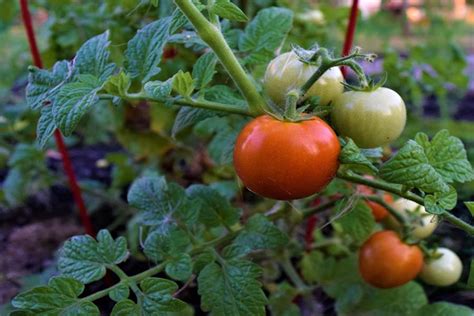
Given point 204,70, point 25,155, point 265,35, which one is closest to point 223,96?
point 204,70

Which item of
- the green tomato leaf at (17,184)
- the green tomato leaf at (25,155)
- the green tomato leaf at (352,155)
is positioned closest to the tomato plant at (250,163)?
the green tomato leaf at (352,155)

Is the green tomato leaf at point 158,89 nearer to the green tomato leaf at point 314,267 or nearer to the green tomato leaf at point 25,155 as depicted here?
the green tomato leaf at point 314,267

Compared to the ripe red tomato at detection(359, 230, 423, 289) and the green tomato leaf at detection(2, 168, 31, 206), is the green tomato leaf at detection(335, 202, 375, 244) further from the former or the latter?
the green tomato leaf at detection(2, 168, 31, 206)

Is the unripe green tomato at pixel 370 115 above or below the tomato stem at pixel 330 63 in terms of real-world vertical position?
below

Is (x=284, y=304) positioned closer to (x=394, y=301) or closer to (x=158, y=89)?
(x=394, y=301)

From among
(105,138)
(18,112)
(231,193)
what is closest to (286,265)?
(231,193)

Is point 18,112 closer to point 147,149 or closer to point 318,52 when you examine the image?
point 147,149

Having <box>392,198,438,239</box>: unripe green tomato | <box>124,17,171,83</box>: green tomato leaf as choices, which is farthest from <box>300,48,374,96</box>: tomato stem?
<box>392,198,438,239</box>: unripe green tomato
